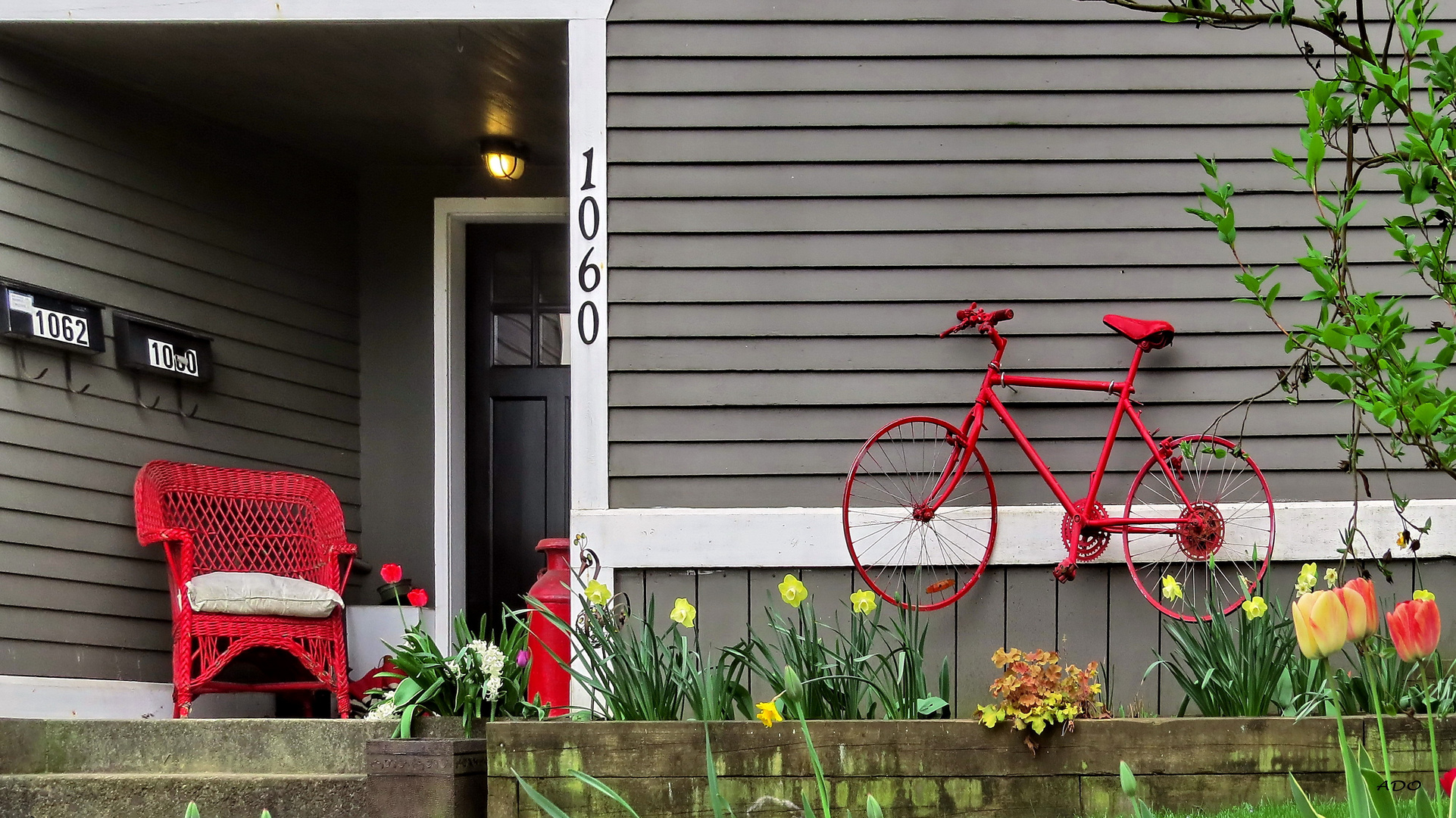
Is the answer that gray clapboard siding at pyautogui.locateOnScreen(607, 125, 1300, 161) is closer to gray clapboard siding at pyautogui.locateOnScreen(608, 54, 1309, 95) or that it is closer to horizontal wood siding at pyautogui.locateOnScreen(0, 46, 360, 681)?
gray clapboard siding at pyautogui.locateOnScreen(608, 54, 1309, 95)

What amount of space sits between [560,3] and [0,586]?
2382mm

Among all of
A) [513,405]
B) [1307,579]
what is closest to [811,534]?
[1307,579]

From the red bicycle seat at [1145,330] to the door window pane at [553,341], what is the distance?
2373 mm

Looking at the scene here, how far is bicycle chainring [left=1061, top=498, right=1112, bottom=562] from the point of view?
3301 millimetres

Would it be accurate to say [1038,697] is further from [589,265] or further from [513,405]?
[513,405]

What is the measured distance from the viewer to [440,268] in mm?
4859

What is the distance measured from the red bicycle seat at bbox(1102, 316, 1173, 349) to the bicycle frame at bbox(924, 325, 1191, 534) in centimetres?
Answer: 3

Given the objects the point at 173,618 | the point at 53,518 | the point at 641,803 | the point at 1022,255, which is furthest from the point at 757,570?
the point at 53,518

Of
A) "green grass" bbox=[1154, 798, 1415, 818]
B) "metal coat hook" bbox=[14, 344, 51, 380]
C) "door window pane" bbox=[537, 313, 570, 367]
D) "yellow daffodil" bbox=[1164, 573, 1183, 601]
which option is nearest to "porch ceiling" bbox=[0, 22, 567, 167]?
"door window pane" bbox=[537, 313, 570, 367]

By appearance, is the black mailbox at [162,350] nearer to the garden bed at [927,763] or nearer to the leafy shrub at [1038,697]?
the garden bed at [927,763]

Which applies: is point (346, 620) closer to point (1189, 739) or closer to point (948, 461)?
point (948, 461)

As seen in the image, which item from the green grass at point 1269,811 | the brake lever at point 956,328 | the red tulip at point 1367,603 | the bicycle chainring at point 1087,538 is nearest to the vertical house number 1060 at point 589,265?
the brake lever at point 956,328

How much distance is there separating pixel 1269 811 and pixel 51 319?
3.62 metres

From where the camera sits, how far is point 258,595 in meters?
3.82
